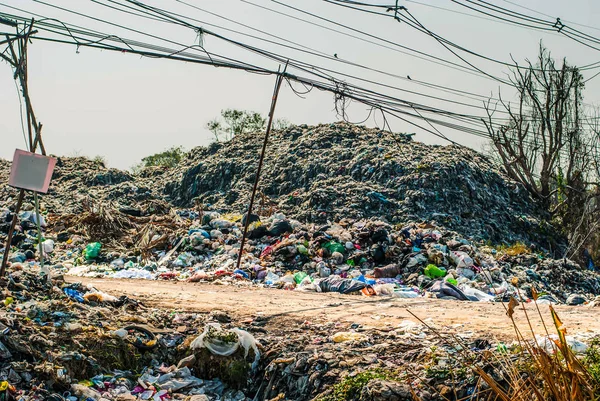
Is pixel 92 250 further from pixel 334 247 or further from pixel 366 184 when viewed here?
pixel 366 184

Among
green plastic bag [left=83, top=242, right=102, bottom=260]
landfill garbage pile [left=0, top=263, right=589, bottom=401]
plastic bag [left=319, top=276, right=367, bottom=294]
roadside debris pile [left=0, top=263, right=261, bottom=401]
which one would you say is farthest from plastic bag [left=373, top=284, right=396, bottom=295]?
green plastic bag [left=83, top=242, right=102, bottom=260]

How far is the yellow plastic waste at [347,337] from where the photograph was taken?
5.17m

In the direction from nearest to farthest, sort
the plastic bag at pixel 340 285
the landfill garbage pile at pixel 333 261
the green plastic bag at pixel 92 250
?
the plastic bag at pixel 340 285
the landfill garbage pile at pixel 333 261
the green plastic bag at pixel 92 250

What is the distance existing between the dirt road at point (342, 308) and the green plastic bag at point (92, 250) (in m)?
2.57

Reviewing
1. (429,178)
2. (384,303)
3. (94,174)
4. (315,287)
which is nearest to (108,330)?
(384,303)

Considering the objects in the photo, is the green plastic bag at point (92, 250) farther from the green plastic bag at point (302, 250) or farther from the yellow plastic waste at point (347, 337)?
the yellow plastic waste at point (347, 337)

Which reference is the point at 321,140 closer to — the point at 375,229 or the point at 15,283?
the point at 375,229

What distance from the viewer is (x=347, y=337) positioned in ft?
17.2

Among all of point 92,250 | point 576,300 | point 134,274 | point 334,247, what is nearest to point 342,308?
point 334,247

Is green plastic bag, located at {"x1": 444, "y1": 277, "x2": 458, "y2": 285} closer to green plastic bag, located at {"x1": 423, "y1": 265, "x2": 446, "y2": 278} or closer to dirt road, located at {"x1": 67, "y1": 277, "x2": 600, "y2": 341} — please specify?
green plastic bag, located at {"x1": 423, "y1": 265, "x2": 446, "y2": 278}

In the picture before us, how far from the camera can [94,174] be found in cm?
1881

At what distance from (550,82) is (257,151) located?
9477 millimetres

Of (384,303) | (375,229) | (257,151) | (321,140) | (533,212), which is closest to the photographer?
(384,303)

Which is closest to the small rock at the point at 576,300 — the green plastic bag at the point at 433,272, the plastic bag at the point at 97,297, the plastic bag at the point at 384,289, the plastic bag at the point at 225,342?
the green plastic bag at the point at 433,272
